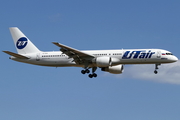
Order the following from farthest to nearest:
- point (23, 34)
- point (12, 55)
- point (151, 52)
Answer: point (23, 34) → point (12, 55) → point (151, 52)

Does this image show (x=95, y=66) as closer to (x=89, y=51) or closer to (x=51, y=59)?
(x=89, y=51)

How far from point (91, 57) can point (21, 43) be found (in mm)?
14553

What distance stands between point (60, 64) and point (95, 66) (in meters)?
5.83

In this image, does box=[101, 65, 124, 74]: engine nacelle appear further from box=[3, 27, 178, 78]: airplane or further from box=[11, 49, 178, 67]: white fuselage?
box=[11, 49, 178, 67]: white fuselage

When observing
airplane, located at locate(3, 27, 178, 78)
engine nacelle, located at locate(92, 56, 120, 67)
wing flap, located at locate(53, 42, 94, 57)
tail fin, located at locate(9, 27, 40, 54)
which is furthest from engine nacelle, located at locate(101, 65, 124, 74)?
tail fin, located at locate(9, 27, 40, 54)

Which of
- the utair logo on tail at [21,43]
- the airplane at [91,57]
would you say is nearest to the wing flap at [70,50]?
the airplane at [91,57]

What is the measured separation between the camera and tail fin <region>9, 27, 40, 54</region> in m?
70.9

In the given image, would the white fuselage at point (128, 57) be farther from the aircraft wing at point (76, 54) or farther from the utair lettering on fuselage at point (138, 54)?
the aircraft wing at point (76, 54)

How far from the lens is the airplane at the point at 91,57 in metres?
63.2

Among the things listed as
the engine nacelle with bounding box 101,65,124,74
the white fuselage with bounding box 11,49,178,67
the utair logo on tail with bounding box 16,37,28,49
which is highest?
the utair logo on tail with bounding box 16,37,28,49

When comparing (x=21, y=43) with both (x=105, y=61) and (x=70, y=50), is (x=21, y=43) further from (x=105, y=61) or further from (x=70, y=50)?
(x=105, y=61)

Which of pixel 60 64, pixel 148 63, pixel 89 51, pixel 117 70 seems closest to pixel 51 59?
pixel 60 64

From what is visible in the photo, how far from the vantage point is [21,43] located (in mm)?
72188

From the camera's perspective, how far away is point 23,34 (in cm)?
7362
